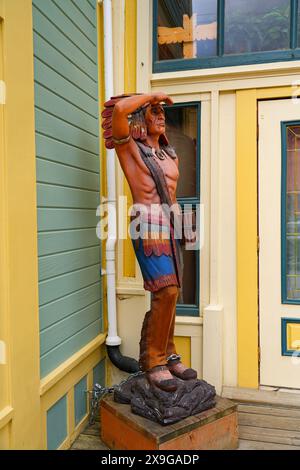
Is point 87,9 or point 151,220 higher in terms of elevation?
point 87,9

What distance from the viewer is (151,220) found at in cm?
234

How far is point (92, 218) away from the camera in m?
2.99

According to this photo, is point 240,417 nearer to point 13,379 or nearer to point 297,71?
point 13,379

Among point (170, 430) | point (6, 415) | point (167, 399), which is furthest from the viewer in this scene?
point (167, 399)

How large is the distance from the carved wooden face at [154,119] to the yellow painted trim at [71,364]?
1482 mm

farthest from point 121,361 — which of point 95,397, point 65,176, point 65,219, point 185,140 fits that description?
point 185,140

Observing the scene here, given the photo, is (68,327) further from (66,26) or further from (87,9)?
(87,9)

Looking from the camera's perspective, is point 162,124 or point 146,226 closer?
point 146,226

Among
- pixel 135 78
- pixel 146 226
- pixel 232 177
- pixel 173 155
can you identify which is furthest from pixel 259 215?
pixel 135 78

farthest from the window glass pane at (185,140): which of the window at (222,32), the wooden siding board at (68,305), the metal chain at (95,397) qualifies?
the metal chain at (95,397)

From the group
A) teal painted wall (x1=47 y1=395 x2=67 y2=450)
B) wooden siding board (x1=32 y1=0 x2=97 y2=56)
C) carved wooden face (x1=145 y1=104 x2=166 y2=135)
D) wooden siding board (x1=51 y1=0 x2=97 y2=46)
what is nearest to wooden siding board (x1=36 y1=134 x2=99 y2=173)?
carved wooden face (x1=145 y1=104 x2=166 y2=135)

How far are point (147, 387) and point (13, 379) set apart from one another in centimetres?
79

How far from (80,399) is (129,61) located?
2.55 m

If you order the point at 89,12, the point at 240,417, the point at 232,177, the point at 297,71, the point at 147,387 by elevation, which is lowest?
the point at 240,417
